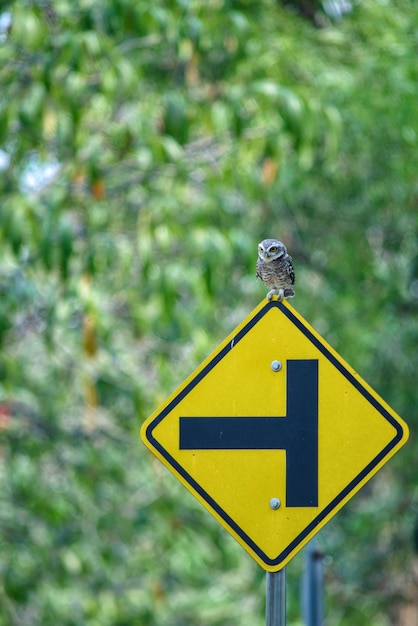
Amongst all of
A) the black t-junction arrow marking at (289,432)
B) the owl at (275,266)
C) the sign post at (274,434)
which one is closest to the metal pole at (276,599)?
the sign post at (274,434)

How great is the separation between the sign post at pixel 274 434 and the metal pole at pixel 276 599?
20 mm

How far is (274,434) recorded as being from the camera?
385cm

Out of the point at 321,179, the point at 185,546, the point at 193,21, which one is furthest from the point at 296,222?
the point at 193,21

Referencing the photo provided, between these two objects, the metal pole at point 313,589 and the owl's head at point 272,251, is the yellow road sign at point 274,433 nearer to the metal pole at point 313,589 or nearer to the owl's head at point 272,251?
the owl's head at point 272,251

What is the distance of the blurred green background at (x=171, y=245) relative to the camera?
728 centimetres

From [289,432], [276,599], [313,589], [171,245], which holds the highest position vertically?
[289,432]

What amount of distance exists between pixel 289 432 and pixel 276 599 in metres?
0.50

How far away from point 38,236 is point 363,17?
4.29 meters

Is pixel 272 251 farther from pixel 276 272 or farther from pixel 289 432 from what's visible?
pixel 289 432

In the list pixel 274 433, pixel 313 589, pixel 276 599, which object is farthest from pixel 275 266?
pixel 313 589

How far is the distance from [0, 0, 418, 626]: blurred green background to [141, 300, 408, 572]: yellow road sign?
3031 millimetres

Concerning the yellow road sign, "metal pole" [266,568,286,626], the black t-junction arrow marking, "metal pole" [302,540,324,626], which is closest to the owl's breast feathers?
the yellow road sign

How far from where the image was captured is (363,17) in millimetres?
10180

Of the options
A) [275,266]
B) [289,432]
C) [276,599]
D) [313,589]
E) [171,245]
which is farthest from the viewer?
[171,245]
